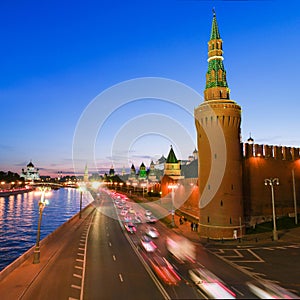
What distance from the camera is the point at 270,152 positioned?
47469 mm

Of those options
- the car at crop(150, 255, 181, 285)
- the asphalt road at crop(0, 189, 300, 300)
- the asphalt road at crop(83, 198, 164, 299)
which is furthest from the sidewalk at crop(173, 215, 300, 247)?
the car at crop(150, 255, 181, 285)

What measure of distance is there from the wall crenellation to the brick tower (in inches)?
211

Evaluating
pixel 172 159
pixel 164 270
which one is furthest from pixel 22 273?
pixel 172 159

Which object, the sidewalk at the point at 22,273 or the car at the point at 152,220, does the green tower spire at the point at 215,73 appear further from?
the sidewalk at the point at 22,273

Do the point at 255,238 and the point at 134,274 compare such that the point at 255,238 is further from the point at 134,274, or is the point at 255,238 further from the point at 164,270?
the point at 134,274

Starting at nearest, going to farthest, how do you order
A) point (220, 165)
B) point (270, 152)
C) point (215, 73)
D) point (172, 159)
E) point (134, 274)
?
point (134, 274) → point (220, 165) → point (215, 73) → point (270, 152) → point (172, 159)

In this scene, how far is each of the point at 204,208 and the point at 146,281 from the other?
21.4 meters

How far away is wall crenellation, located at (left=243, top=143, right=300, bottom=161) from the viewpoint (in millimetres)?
45281

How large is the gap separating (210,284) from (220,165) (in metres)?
24.5

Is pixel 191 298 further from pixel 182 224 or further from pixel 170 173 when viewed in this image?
pixel 170 173

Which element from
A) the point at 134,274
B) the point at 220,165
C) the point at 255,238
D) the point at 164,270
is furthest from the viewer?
the point at 220,165

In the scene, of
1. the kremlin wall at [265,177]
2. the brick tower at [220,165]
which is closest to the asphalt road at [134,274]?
the brick tower at [220,165]

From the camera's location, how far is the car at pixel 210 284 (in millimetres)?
13134

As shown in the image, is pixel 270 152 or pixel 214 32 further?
pixel 270 152
